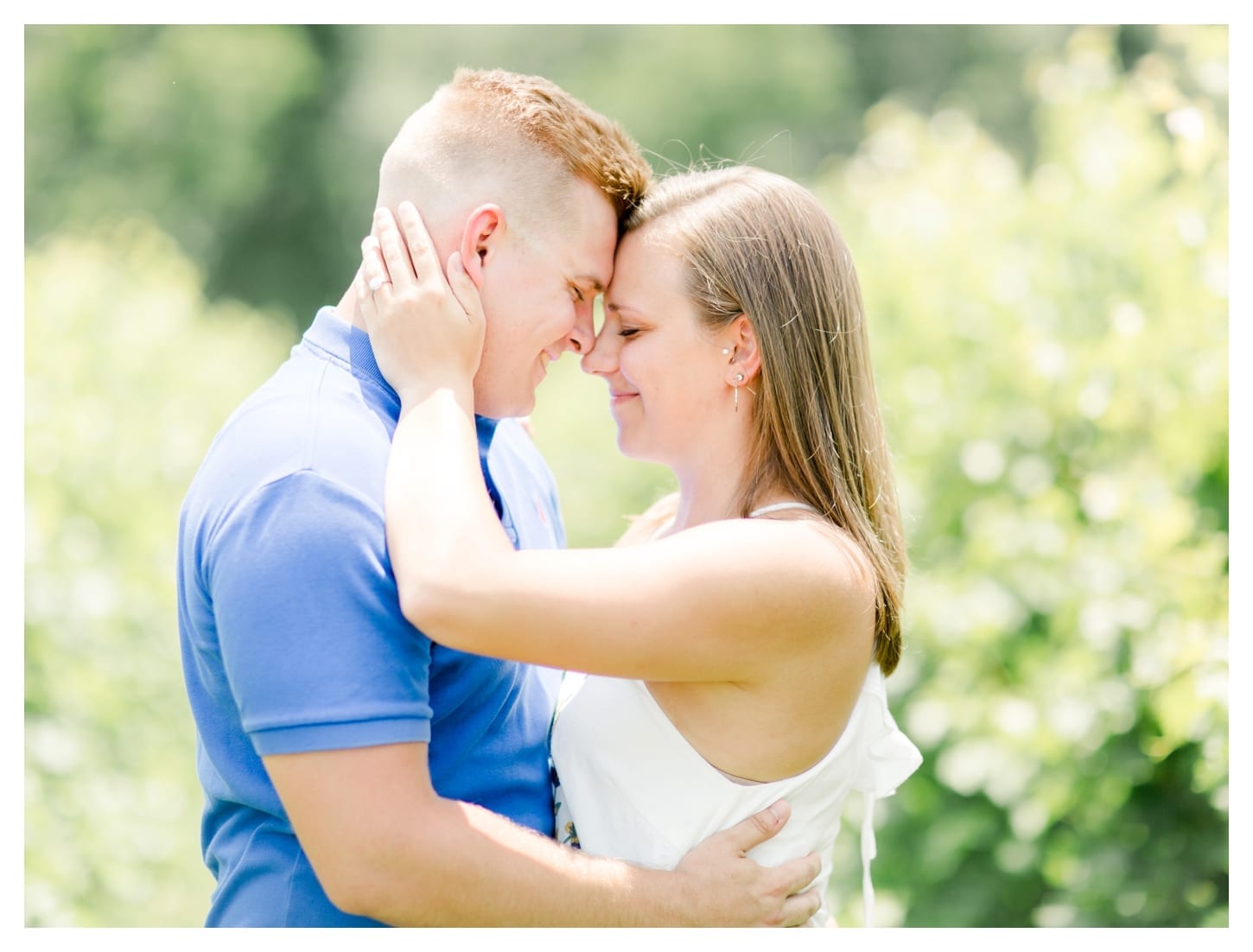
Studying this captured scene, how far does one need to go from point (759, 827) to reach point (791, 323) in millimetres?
1120

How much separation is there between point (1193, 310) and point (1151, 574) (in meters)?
0.86

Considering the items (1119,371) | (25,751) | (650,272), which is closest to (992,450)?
(1119,371)

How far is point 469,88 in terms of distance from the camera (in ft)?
8.42

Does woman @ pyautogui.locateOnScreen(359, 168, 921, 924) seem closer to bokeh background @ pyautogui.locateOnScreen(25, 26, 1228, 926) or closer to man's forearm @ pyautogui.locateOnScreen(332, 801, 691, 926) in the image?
man's forearm @ pyautogui.locateOnScreen(332, 801, 691, 926)

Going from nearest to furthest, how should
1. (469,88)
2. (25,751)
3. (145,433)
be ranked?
(469,88), (25,751), (145,433)

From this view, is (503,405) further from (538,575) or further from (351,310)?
(538,575)

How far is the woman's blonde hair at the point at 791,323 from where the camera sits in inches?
105


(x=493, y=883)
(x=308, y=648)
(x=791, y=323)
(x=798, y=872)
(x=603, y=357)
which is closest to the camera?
(x=308, y=648)

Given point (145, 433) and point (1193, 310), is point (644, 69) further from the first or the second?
point (1193, 310)

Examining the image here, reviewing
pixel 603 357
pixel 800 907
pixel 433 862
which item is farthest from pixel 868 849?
pixel 603 357

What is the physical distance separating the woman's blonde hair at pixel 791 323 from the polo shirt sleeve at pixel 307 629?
0.96 metres

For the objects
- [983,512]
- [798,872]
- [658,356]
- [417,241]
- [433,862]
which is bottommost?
[798,872]

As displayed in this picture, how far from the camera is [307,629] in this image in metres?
2.01

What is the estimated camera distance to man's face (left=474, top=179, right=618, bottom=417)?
2.51 metres
